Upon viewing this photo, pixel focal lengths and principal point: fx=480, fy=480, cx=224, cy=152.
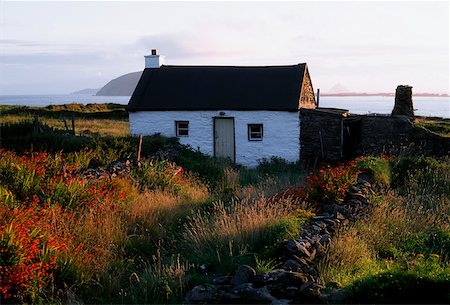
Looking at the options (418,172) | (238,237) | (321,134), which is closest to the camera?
(238,237)

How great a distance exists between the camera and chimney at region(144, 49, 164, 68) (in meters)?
25.3

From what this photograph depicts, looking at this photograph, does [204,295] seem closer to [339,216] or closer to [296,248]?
[296,248]

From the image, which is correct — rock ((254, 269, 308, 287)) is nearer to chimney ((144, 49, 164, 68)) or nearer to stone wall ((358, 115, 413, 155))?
stone wall ((358, 115, 413, 155))

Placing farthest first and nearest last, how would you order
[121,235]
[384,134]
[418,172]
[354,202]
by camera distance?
1. [384,134]
2. [418,172]
3. [354,202]
4. [121,235]

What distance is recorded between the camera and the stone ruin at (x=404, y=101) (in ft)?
81.3

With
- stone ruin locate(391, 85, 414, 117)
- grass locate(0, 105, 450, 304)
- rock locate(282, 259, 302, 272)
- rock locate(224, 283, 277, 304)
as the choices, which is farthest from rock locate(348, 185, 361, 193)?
stone ruin locate(391, 85, 414, 117)

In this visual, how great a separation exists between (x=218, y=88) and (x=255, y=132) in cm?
314

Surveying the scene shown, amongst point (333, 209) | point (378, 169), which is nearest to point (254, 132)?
point (378, 169)

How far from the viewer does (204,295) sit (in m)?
5.79

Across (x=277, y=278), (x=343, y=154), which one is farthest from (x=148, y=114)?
(x=277, y=278)

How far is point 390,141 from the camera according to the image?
68.2 feet

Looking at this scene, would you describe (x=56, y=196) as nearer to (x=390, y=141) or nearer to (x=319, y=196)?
→ (x=319, y=196)

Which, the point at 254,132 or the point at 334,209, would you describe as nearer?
the point at 334,209

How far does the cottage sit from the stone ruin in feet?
15.7
